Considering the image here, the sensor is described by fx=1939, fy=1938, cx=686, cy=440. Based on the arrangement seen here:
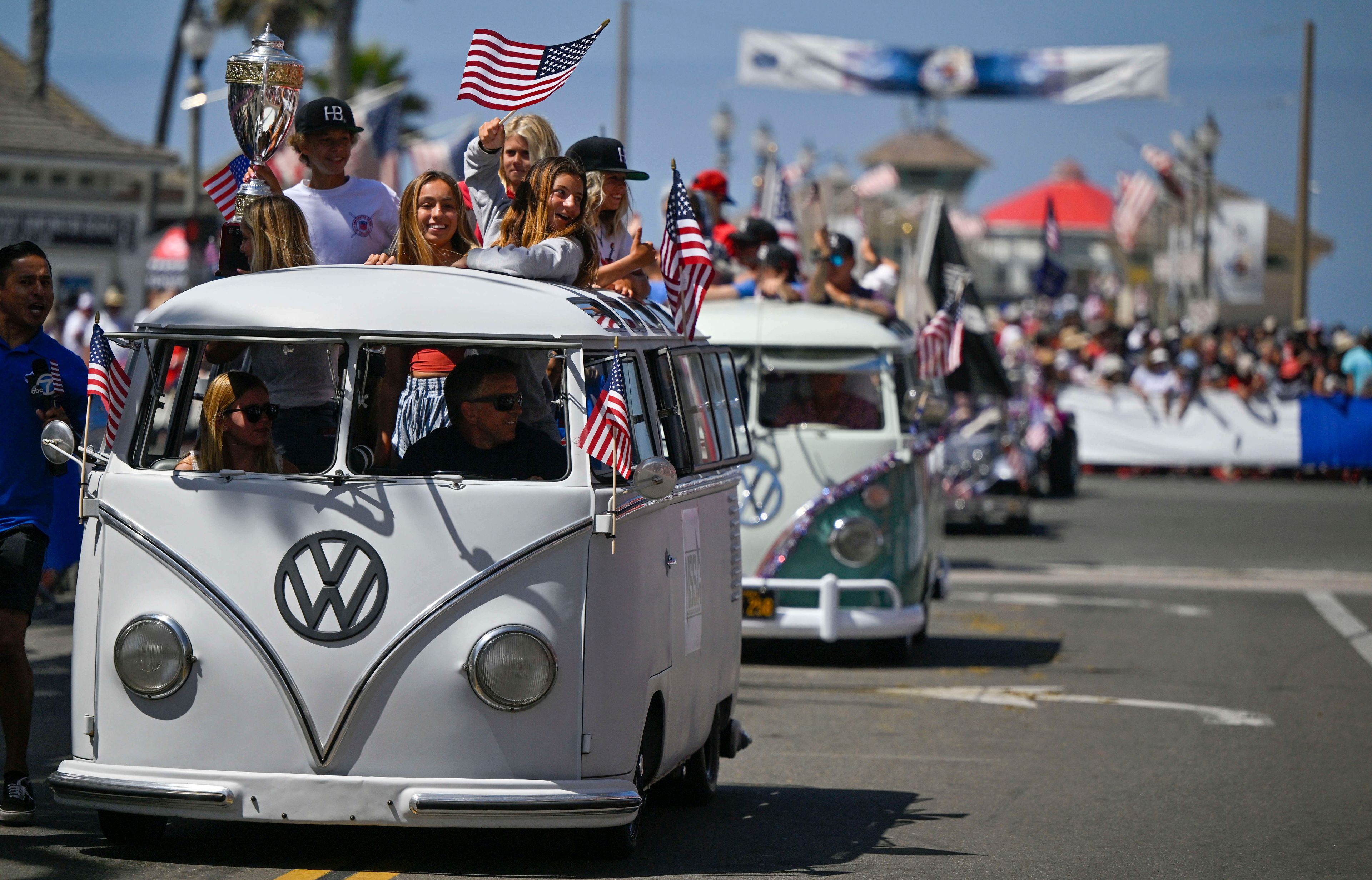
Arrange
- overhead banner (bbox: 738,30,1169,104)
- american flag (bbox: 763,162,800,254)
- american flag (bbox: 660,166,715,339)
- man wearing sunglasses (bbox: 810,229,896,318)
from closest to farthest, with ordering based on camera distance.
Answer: american flag (bbox: 660,166,715,339), man wearing sunglasses (bbox: 810,229,896,318), american flag (bbox: 763,162,800,254), overhead banner (bbox: 738,30,1169,104)

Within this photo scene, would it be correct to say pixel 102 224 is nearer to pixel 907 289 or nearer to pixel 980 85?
pixel 980 85

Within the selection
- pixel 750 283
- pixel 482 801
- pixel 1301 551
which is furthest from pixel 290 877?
pixel 1301 551

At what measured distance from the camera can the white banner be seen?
100 ft

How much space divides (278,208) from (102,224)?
2794cm

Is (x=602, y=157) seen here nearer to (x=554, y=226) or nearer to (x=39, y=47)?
(x=554, y=226)

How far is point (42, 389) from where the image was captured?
287 inches

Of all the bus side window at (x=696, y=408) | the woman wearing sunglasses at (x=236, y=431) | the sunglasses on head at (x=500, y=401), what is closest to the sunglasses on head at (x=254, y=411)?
the woman wearing sunglasses at (x=236, y=431)

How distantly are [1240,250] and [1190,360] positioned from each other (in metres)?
23.8

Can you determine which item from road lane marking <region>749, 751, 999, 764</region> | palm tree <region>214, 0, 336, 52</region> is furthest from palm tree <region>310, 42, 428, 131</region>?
road lane marking <region>749, 751, 999, 764</region>

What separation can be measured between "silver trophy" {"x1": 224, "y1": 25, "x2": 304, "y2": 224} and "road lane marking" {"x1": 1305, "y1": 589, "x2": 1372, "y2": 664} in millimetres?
8639

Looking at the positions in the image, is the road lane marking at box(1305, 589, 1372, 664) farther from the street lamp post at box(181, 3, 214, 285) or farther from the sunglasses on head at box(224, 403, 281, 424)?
the street lamp post at box(181, 3, 214, 285)

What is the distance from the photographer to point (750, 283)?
13.5 meters

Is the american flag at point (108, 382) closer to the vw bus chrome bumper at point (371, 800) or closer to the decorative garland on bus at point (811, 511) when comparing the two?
the vw bus chrome bumper at point (371, 800)

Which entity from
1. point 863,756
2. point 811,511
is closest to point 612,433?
A: point 863,756
